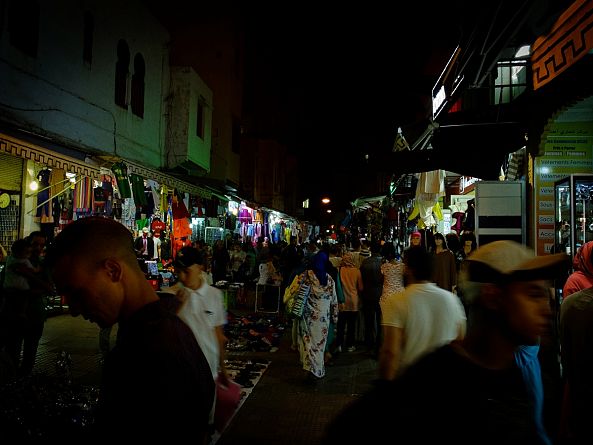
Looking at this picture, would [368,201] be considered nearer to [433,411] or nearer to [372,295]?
[372,295]

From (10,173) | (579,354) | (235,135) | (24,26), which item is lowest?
(579,354)

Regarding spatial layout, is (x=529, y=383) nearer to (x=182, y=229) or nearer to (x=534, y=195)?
(x=534, y=195)

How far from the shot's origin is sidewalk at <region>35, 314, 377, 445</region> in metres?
6.23

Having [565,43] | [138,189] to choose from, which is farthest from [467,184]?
[138,189]

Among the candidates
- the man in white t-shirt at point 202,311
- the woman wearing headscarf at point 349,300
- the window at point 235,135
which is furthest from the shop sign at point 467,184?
the window at point 235,135

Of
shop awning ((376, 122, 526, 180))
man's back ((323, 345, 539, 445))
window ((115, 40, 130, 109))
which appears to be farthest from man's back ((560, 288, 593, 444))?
window ((115, 40, 130, 109))

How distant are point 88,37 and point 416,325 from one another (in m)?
13.0

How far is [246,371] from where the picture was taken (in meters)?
8.98

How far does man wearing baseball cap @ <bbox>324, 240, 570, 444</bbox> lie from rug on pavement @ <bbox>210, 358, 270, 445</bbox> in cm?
617

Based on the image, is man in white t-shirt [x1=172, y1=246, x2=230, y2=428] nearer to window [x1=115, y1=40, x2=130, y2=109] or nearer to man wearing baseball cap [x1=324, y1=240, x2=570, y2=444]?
man wearing baseball cap [x1=324, y1=240, x2=570, y2=444]

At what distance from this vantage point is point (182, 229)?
52.5 feet

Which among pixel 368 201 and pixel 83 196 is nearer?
pixel 83 196

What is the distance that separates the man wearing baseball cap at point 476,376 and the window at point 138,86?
16541 mm

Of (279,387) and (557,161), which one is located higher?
(557,161)
